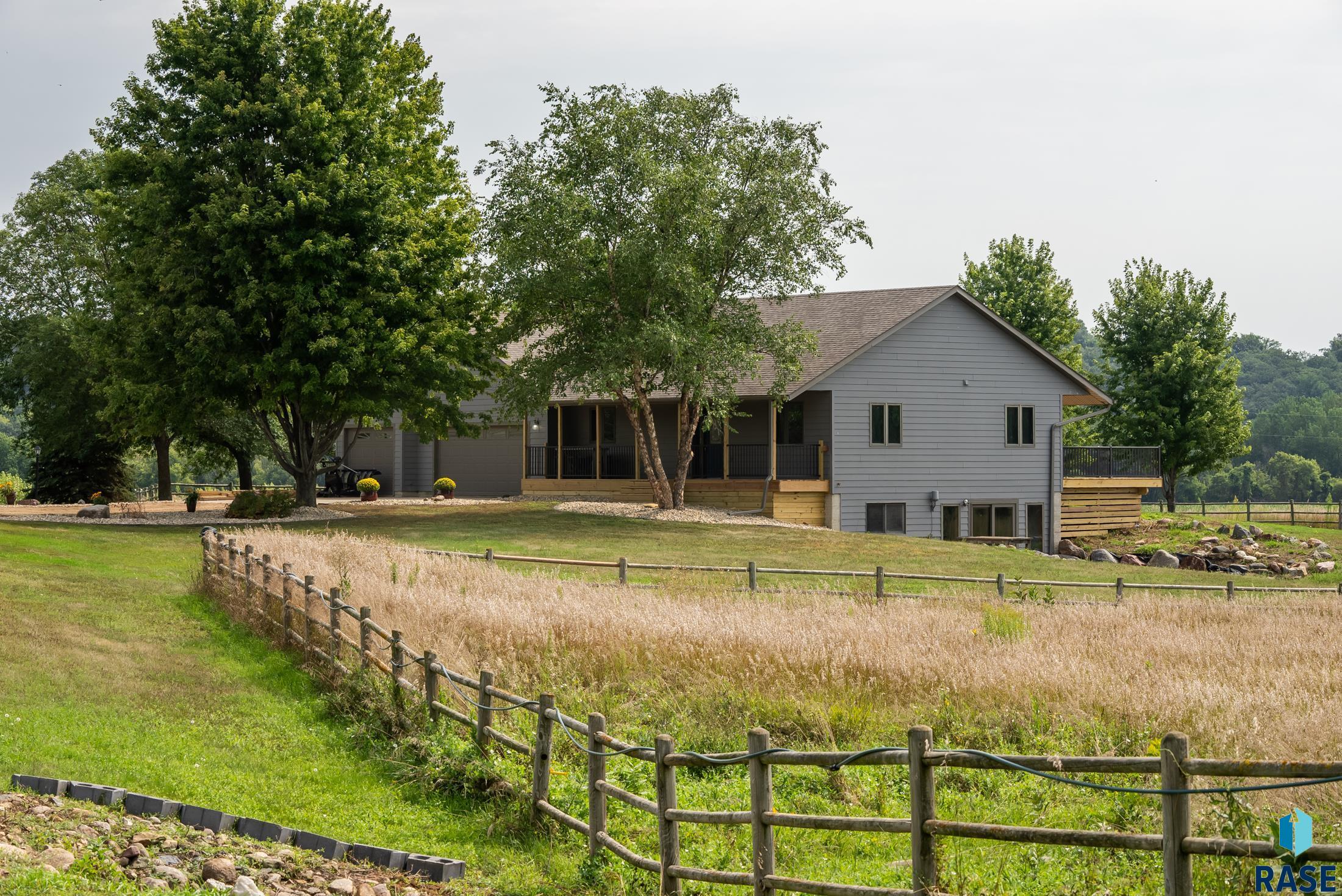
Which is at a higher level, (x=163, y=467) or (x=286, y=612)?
(x=163, y=467)

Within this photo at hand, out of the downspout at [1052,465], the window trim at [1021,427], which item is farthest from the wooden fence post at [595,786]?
the downspout at [1052,465]

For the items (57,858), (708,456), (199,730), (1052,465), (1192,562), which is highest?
(708,456)

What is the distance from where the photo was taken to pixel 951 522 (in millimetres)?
38438

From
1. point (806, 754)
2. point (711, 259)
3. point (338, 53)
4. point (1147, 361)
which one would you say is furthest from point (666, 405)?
point (806, 754)

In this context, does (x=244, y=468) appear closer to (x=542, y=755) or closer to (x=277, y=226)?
(x=277, y=226)

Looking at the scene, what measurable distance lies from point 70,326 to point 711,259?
22128mm

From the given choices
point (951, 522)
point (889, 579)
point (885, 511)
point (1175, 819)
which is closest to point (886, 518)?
point (885, 511)

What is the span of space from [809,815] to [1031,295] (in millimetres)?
54329

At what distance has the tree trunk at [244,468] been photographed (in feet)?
156

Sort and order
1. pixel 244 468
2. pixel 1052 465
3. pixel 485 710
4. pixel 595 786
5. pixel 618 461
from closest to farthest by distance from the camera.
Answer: pixel 595 786 < pixel 485 710 < pixel 1052 465 < pixel 618 461 < pixel 244 468

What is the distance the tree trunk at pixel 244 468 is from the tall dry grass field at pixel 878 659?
31879mm

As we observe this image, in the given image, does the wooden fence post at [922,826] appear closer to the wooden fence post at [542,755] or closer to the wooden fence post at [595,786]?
the wooden fence post at [595,786]

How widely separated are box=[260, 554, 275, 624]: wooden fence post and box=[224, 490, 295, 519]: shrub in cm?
1764

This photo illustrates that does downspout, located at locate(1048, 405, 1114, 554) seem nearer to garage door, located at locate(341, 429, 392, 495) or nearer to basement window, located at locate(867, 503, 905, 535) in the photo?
basement window, located at locate(867, 503, 905, 535)
